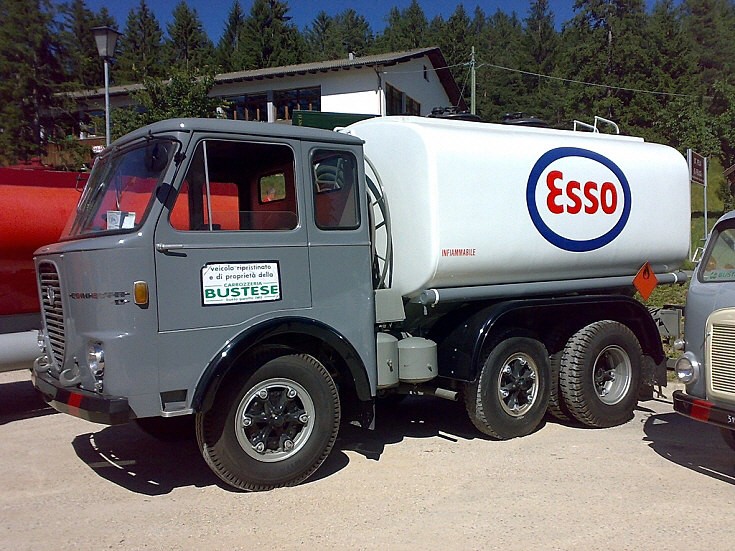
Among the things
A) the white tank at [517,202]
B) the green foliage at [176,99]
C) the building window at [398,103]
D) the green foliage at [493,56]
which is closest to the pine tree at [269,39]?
the green foliage at [493,56]

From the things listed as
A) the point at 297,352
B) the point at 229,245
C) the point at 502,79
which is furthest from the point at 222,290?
the point at 502,79

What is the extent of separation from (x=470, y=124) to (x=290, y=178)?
6.51 ft

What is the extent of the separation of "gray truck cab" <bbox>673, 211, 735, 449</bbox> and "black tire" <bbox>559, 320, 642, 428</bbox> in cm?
115

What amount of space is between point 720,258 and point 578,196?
1450 mm

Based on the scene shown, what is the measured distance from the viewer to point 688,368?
557cm

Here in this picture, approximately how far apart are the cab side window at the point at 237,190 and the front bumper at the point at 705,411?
3.29m

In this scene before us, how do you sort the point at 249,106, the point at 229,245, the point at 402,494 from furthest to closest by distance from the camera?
the point at 249,106, the point at 402,494, the point at 229,245

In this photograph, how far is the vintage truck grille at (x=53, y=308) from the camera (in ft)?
17.4

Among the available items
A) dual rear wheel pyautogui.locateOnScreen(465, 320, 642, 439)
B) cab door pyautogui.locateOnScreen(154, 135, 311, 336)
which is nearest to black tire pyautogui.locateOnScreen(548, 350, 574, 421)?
dual rear wheel pyautogui.locateOnScreen(465, 320, 642, 439)

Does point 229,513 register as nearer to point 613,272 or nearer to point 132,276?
→ point 132,276

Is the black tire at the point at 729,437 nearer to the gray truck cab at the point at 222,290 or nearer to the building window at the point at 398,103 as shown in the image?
the gray truck cab at the point at 222,290

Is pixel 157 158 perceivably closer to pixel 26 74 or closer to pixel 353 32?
pixel 26 74

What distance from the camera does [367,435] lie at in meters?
6.90

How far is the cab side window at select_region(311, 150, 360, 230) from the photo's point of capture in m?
5.61
